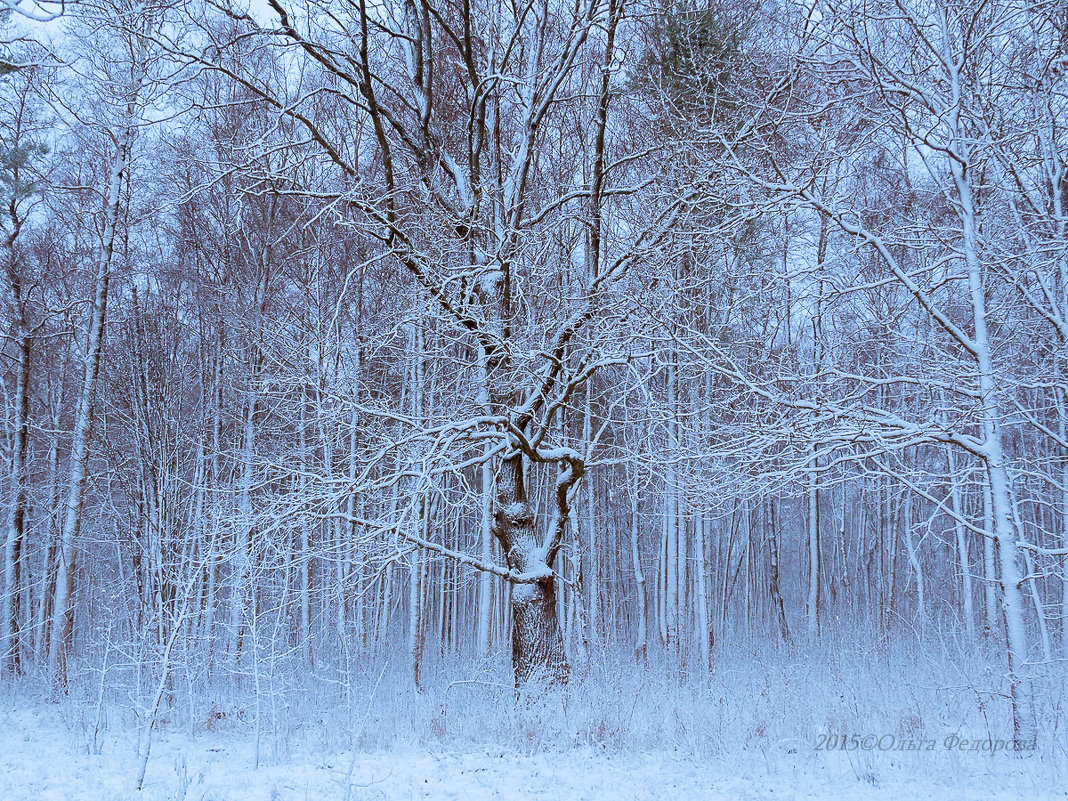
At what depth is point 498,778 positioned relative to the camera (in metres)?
5.41

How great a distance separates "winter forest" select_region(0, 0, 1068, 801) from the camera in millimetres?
5902

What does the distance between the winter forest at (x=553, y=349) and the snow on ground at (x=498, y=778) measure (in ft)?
0.16

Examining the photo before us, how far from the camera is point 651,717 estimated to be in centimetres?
691

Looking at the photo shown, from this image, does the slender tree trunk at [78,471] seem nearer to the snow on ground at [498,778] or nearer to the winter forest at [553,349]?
the winter forest at [553,349]

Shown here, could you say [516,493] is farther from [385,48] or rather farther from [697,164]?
[385,48]

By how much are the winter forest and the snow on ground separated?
48mm

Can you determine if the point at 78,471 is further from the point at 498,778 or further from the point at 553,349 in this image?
the point at 498,778

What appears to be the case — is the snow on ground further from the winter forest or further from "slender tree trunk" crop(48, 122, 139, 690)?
"slender tree trunk" crop(48, 122, 139, 690)

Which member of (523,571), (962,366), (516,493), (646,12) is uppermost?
(646,12)

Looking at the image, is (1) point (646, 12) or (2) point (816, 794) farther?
(1) point (646, 12)

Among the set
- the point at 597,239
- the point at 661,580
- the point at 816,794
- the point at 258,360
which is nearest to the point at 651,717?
the point at 816,794

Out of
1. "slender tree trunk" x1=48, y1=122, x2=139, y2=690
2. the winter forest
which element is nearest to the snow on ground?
the winter forest

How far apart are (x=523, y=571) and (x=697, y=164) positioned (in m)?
5.26

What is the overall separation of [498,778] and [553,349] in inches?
169
